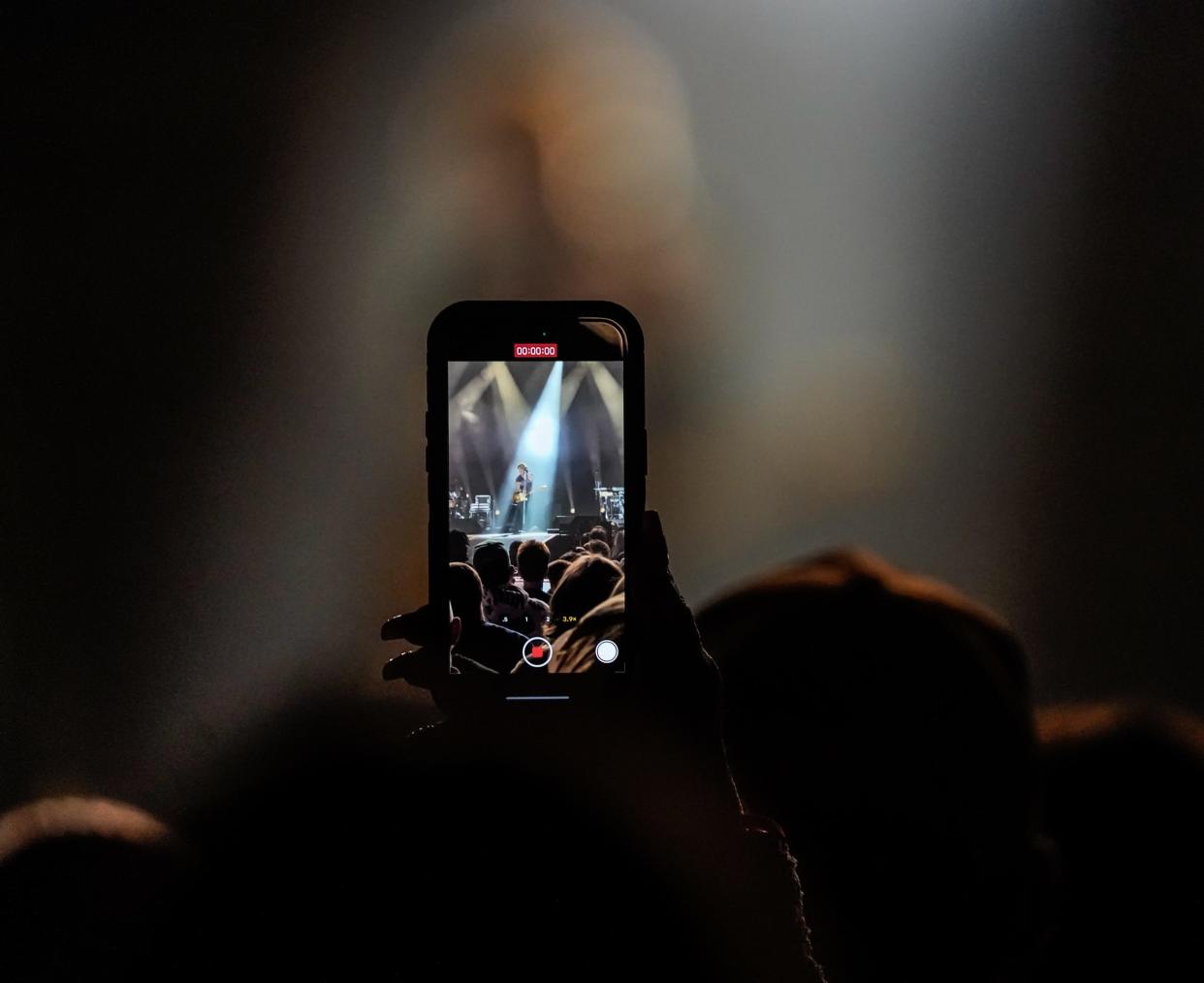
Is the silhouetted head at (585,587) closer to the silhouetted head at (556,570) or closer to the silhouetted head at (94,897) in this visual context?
the silhouetted head at (556,570)

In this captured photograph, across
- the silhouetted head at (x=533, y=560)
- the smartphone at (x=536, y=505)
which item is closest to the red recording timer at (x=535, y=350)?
the smartphone at (x=536, y=505)

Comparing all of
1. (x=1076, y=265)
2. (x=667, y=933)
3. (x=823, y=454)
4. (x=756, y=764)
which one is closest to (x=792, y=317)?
(x=823, y=454)

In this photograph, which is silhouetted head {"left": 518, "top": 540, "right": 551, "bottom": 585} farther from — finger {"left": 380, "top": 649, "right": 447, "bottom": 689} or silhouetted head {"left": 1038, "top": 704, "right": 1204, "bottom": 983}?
silhouetted head {"left": 1038, "top": 704, "right": 1204, "bottom": 983}

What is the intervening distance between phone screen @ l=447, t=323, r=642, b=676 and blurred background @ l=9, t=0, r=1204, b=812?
47 millimetres

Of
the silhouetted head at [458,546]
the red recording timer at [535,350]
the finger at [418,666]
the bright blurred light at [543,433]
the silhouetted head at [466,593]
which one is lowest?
the finger at [418,666]

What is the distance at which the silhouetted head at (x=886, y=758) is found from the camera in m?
0.60

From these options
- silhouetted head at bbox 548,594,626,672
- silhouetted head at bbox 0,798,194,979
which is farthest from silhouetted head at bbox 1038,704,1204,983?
silhouetted head at bbox 0,798,194,979

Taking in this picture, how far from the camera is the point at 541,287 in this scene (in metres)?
0.59

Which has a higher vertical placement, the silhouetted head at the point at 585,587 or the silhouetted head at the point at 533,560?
the silhouetted head at the point at 533,560

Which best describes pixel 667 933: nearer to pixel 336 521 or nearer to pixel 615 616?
pixel 615 616

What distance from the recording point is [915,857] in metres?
0.60

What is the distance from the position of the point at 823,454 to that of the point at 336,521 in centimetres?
34

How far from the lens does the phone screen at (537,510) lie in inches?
22.0

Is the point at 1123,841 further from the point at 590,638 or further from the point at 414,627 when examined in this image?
the point at 414,627
